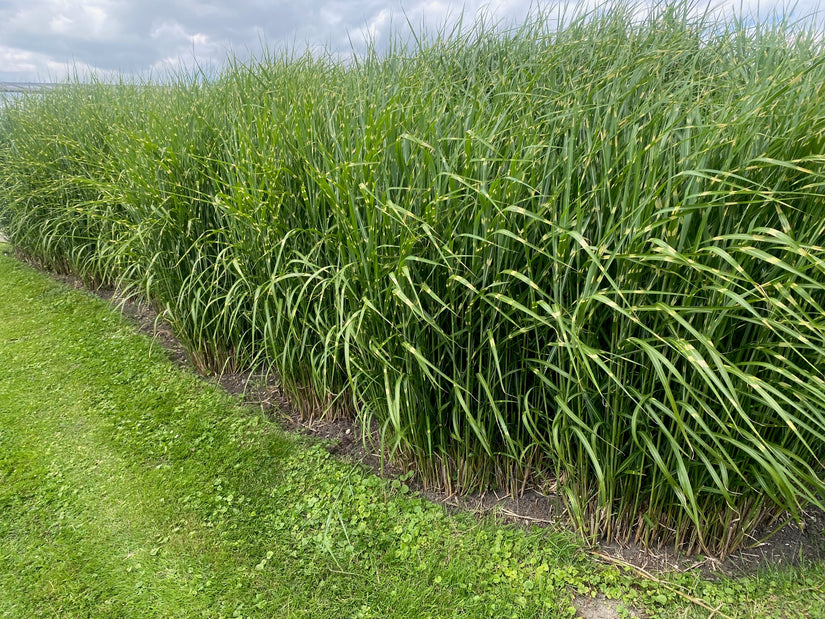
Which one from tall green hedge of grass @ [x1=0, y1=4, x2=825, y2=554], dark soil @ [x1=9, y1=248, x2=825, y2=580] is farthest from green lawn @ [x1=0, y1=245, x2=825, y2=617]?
tall green hedge of grass @ [x1=0, y1=4, x2=825, y2=554]

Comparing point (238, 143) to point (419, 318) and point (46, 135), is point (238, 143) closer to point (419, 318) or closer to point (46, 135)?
point (419, 318)

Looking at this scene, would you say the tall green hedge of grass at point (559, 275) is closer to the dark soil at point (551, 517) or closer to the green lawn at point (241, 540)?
the dark soil at point (551, 517)

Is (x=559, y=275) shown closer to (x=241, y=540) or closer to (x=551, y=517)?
(x=551, y=517)

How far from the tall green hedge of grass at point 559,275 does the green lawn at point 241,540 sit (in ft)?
0.58

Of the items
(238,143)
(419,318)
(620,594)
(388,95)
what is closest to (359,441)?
(419,318)

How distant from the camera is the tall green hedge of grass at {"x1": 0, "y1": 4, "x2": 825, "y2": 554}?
4.09 feet

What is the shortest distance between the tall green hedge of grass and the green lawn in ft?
0.58

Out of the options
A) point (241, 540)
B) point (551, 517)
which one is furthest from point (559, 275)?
point (241, 540)

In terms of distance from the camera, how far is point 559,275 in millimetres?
1401

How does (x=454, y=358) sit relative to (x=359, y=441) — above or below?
above

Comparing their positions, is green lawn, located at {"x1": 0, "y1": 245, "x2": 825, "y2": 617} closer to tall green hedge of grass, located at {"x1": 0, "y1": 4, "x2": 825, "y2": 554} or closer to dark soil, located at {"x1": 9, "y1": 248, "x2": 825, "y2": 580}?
dark soil, located at {"x1": 9, "y1": 248, "x2": 825, "y2": 580}

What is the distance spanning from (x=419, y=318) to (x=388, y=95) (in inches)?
51.4

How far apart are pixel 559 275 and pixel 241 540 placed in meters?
1.33

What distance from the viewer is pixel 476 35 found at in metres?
3.49
